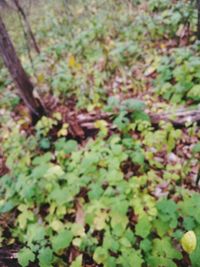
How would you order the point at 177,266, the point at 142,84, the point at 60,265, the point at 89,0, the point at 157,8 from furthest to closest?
1. the point at 89,0
2. the point at 157,8
3. the point at 142,84
4. the point at 60,265
5. the point at 177,266

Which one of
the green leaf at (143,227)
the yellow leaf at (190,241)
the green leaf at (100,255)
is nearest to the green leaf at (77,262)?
the green leaf at (100,255)

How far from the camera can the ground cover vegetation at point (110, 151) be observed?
106 inches

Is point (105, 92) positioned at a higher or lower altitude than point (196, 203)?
higher

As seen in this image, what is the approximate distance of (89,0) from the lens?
7.02 metres

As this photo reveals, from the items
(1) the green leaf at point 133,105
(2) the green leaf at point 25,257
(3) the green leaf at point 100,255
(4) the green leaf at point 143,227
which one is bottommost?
(3) the green leaf at point 100,255

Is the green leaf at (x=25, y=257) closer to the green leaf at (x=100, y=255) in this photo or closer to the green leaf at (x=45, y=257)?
the green leaf at (x=45, y=257)

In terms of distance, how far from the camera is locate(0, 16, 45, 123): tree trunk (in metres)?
3.67

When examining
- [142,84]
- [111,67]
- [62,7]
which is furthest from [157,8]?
[62,7]

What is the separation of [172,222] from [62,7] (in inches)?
240

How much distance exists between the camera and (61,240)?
2721 millimetres

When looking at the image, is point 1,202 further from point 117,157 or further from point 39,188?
point 117,157

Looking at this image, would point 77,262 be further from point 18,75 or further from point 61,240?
point 18,75

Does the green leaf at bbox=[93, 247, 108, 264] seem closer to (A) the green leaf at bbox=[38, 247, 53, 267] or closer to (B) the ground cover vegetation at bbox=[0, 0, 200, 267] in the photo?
(B) the ground cover vegetation at bbox=[0, 0, 200, 267]

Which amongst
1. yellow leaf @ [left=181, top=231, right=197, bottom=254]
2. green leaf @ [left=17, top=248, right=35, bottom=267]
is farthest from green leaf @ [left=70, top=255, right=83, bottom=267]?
yellow leaf @ [left=181, top=231, right=197, bottom=254]
